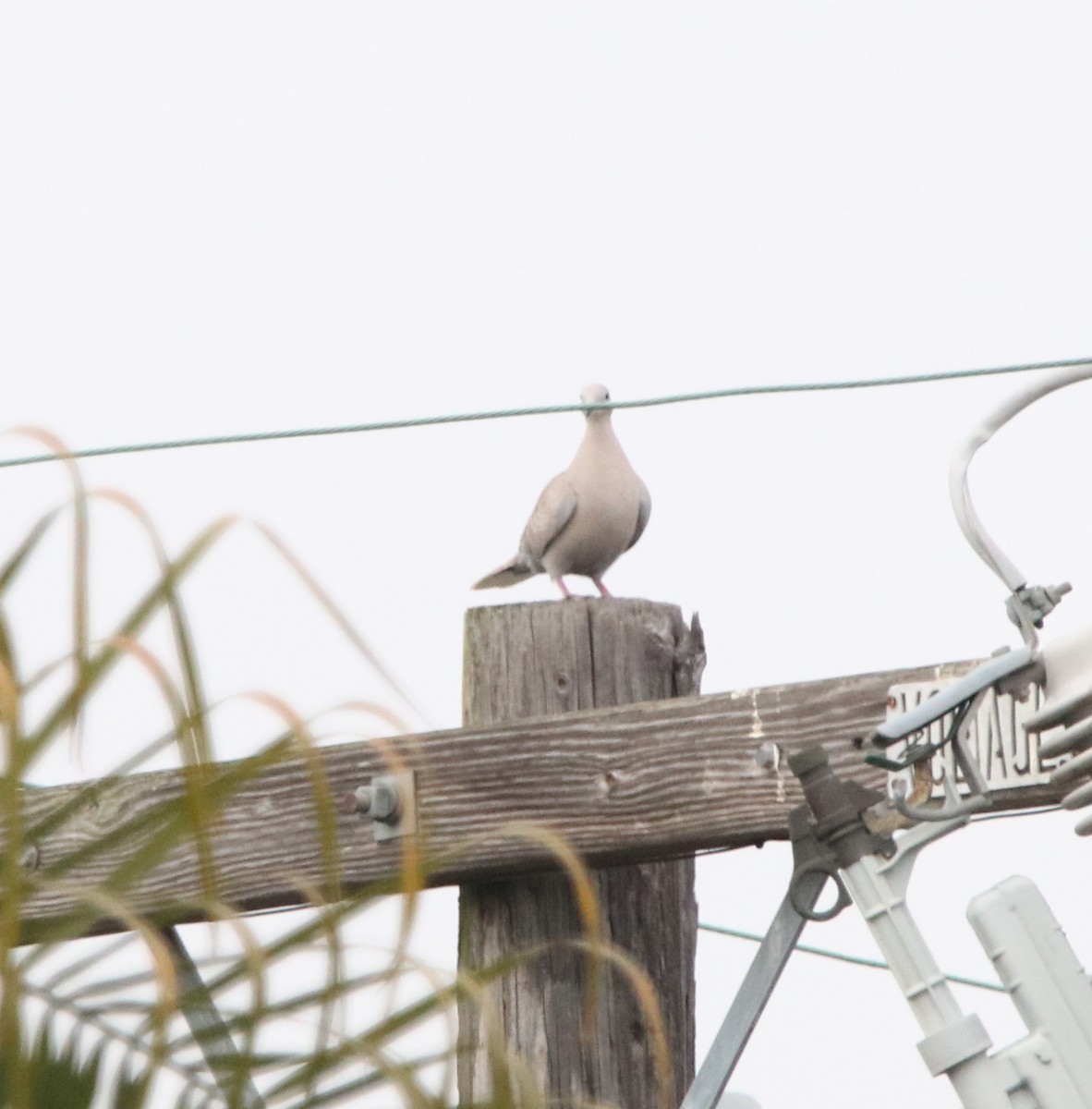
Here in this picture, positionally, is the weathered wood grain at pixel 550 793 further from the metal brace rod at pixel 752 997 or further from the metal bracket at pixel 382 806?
the metal brace rod at pixel 752 997

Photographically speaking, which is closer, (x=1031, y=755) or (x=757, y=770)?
(x=1031, y=755)

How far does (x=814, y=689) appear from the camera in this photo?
112 inches

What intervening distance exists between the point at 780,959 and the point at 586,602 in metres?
0.94

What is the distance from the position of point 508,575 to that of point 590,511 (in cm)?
93

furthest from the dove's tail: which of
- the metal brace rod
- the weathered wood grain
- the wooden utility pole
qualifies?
the metal brace rod

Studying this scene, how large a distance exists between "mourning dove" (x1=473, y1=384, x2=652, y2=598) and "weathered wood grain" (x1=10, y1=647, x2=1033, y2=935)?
10.7 ft

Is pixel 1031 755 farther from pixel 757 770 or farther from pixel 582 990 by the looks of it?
pixel 582 990

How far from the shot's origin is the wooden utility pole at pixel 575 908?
9.96 feet

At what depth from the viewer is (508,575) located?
7266 mm

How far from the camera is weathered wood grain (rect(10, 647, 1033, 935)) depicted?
2832mm

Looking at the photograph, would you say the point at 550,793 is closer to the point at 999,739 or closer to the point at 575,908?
the point at 575,908

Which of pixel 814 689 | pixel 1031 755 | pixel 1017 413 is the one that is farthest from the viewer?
pixel 814 689

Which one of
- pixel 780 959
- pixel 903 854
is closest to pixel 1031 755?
pixel 780 959

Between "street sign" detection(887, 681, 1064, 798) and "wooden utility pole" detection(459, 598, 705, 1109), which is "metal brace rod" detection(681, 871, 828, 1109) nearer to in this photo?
"street sign" detection(887, 681, 1064, 798)
